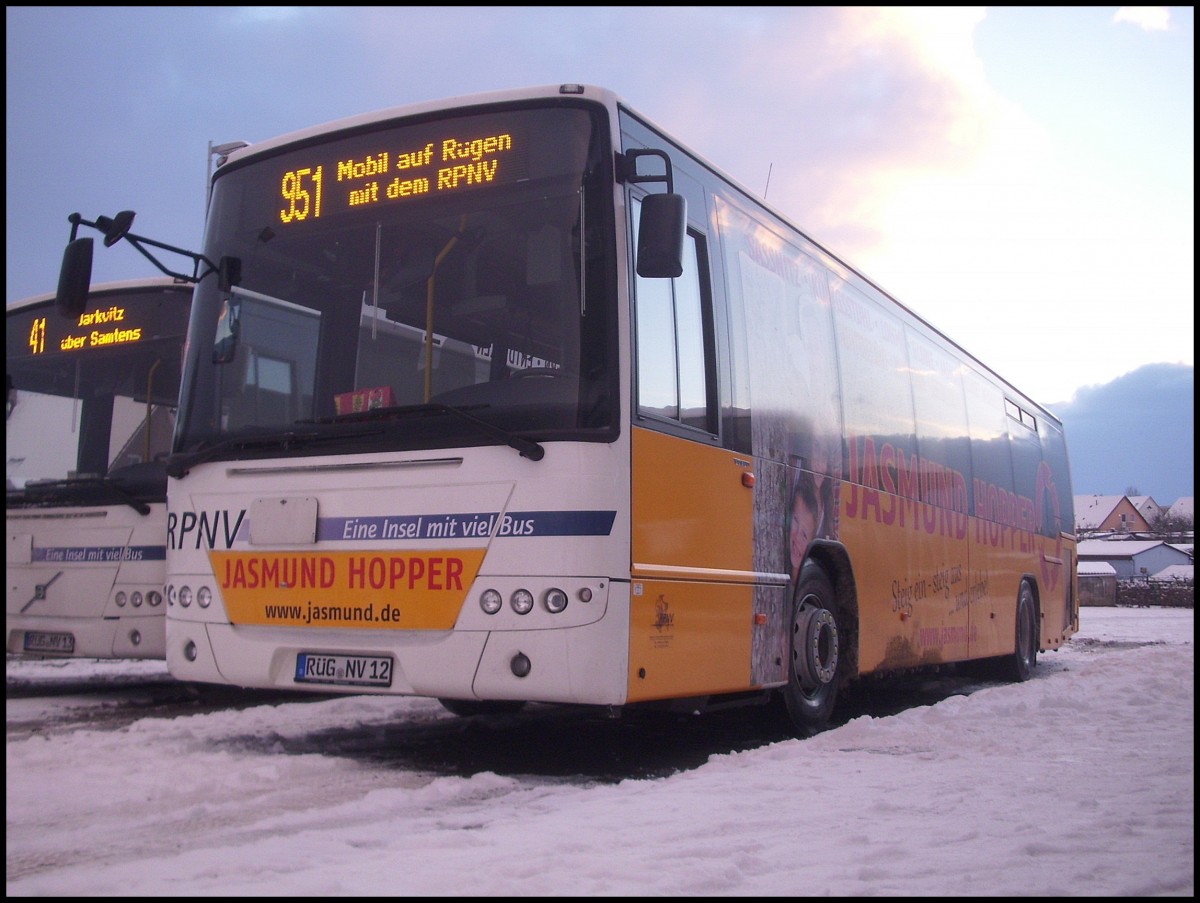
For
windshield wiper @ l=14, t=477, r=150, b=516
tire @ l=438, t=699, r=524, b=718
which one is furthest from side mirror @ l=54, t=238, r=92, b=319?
tire @ l=438, t=699, r=524, b=718

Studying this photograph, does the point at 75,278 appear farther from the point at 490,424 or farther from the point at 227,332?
the point at 490,424

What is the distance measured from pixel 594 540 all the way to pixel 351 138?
2723 millimetres

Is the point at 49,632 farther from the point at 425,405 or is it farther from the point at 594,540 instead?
the point at 594,540

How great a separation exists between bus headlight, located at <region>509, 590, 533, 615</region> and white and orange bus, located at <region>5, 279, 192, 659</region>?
4423 millimetres

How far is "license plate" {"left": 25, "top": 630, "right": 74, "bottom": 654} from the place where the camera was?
30.7ft

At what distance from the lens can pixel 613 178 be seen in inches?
234

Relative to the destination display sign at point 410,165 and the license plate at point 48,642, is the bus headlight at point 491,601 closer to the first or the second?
the destination display sign at point 410,165

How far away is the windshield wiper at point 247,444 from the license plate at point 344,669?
1114mm

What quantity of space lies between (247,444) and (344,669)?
135cm

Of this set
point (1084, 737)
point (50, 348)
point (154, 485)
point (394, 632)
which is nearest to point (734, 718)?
point (1084, 737)

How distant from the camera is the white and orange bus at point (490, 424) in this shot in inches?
223

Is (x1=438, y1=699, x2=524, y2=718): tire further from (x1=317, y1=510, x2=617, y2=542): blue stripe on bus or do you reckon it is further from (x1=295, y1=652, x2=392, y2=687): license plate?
(x1=317, y1=510, x2=617, y2=542): blue stripe on bus

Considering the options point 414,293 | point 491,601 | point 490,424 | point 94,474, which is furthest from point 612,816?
point 94,474

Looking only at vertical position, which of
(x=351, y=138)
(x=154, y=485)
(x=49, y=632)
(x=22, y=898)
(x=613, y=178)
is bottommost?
(x=22, y=898)
